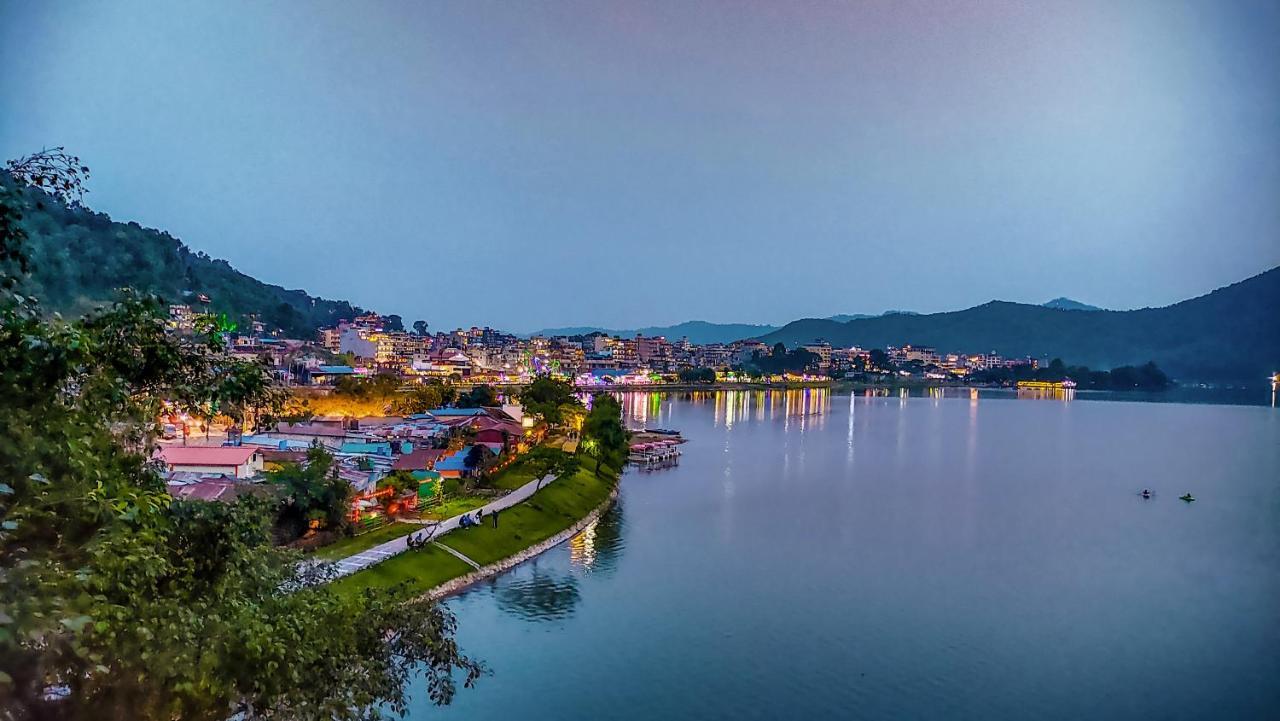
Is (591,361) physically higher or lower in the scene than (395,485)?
higher

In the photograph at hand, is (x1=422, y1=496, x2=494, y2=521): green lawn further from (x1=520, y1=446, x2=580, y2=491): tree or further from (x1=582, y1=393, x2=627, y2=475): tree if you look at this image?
(x1=582, y1=393, x2=627, y2=475): tree

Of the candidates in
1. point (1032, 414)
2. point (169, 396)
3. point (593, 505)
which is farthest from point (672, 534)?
point (1032, 414)

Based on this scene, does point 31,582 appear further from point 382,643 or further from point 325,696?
point 382,643

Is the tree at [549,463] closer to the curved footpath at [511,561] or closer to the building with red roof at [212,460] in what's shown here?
the curved footpath at [511,561]

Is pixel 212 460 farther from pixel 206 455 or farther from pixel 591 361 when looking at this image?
pixel 591 361

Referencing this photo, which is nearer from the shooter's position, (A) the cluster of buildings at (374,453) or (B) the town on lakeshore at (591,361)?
(A) the cluster of buildings at (374,453)

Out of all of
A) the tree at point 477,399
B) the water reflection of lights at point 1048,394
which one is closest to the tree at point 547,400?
the tree at point 477,399

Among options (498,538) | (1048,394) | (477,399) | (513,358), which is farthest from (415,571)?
(1048,394)

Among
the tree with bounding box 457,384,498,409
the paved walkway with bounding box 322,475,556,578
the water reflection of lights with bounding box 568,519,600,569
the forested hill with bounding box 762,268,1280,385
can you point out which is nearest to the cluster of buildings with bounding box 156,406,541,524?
the paved walkway with bounding box 322,475,556,578
